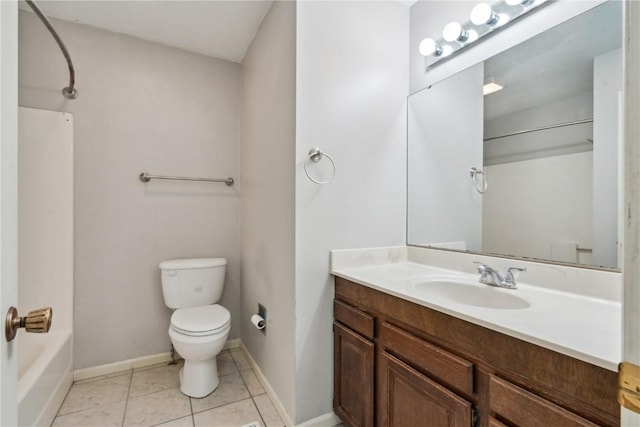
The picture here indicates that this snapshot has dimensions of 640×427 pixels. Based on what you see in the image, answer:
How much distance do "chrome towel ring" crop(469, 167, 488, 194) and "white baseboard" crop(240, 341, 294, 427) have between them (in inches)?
59.5

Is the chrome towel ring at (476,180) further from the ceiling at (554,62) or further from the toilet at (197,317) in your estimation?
the toilet at (197,317)

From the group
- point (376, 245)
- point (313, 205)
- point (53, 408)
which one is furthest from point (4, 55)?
point (53, 408)

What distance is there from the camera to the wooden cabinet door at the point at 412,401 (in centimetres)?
91

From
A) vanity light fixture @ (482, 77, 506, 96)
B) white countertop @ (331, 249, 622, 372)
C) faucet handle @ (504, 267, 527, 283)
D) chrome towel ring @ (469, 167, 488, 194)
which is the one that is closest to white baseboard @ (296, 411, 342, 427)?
white countertop @ (331, 249, 622, 372)

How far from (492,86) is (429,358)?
129cm

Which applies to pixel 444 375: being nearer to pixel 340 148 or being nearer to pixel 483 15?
pixel 340 148

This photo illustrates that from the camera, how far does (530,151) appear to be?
1298mm

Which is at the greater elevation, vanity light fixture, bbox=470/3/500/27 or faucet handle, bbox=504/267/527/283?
vanity light fixture, bbox=470/3/500/27

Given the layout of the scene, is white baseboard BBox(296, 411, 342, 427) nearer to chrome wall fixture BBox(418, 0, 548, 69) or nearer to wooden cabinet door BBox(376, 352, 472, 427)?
wooden cabinet door BBox(376, 352, 472, 427)

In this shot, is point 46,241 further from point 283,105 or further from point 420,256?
point 420,256

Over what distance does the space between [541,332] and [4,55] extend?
1.34 m

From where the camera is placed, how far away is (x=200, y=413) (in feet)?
5.30

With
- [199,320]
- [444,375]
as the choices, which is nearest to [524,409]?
[444,375]

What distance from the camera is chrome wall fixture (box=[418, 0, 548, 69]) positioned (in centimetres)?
132
